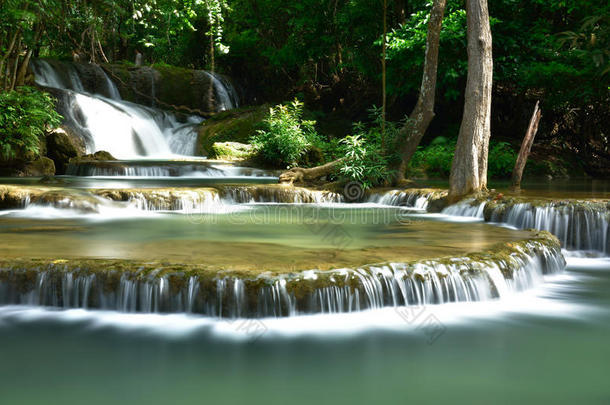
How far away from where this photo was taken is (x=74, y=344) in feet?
14.4

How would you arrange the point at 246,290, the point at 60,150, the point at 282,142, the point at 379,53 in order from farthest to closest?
the point at 379,53 → the point at 282,142 → the point at 60,150 → the point at 246,290

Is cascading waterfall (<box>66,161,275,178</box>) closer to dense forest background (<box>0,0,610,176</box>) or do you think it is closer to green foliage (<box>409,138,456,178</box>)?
dense forest background (<box>0,0,610,176</box>)

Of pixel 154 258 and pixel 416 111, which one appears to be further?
pixel 416 111

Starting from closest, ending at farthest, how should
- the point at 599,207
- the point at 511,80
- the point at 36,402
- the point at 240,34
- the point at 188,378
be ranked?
the point at 36,402 < the point at 188,378 < the point at 599,207 < the point at 511,80 < the point at 240,34

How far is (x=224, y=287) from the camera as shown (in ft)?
15.7

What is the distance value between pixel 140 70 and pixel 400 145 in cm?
1655

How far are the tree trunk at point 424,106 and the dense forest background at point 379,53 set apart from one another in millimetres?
3104

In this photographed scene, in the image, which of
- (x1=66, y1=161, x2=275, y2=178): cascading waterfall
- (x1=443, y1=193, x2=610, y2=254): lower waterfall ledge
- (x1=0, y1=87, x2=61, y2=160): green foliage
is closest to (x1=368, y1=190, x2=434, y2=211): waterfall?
(x1=443, y1=193, x2=610, y2=254): lower waterfall ledge

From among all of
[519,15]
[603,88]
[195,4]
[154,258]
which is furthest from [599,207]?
[195,4]

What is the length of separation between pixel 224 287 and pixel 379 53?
17.8 meters

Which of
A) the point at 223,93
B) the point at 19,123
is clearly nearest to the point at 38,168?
the point at 19,123

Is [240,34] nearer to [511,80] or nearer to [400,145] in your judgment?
[511,80]

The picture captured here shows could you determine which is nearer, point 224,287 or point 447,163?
point 224,287

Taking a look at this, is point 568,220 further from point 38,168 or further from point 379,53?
point 379,53
